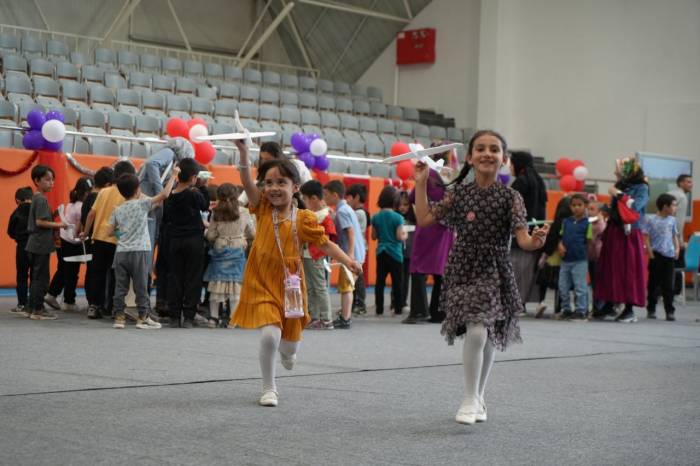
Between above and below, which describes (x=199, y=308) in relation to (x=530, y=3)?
below

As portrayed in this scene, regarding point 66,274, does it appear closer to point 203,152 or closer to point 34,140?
point 34,140

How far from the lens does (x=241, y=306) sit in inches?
182

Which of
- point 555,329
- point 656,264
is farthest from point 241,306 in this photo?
point 656,264

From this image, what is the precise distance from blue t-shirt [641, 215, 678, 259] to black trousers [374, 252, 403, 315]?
9.78 feet

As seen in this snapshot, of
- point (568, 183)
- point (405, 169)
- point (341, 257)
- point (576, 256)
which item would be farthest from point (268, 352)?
point (568, 183)

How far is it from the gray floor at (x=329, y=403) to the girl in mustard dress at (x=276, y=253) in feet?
1.21

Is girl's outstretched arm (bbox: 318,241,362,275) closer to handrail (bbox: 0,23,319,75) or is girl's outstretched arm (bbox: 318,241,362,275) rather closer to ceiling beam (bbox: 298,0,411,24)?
handrail (bbox: 0,23,319,75)

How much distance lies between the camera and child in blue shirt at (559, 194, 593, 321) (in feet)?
34.1

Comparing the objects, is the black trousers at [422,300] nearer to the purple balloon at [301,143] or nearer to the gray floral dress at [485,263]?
the purple balloon at [301,143]

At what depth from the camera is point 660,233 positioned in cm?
1109

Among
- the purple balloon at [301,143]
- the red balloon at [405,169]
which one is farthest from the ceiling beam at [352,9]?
the purple balloon at [301,143]

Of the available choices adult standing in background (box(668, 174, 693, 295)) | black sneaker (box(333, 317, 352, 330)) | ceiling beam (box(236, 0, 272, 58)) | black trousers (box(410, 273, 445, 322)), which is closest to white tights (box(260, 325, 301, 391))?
black sneaker (box(333, 317, 352, 330))

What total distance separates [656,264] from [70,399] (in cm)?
832

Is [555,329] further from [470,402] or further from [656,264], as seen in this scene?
[470,402]
